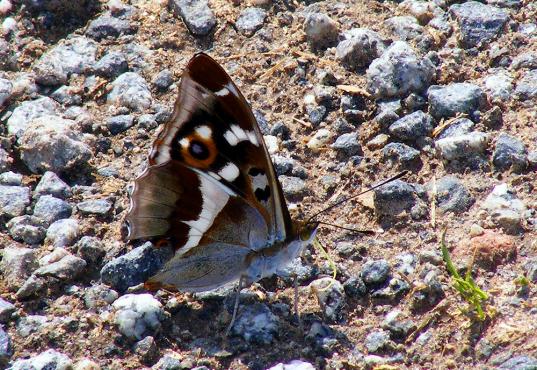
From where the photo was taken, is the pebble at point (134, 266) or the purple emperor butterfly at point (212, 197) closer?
the purple emperor butterfly at point (212, 197)

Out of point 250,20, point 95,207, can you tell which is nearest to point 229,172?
point 95,207

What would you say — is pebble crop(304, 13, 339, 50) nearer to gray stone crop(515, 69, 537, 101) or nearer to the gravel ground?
the gravel ground

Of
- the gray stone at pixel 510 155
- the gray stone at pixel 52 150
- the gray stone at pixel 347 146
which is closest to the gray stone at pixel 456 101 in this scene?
the gray stone at pixel 510 155

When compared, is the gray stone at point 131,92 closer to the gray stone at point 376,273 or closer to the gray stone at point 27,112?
the gray stone at point 27,112

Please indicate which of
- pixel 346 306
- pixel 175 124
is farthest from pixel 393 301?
pixel 175 124

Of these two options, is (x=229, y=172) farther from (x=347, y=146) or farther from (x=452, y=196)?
(x=452, y=196)

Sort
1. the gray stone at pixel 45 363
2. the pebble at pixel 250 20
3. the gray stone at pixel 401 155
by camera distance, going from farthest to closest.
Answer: the pebble at pixel 250 20 → the gray stone at pixel 401 155 → the gray stone at pixel 45 363

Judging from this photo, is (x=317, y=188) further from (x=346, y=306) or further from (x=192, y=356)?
(x=192, y=356)

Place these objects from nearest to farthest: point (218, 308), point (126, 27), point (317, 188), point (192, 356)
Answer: point (192, 356)
point (218, 308)
point (317, 188)
point (126, 27)
